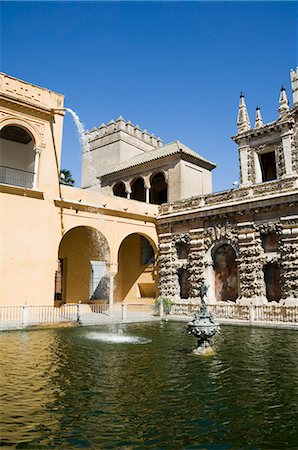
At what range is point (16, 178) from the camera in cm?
2009

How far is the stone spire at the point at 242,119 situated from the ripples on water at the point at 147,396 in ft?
59.0

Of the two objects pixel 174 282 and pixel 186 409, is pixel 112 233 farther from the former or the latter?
pixel 186 409

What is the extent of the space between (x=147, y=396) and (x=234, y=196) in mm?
15410

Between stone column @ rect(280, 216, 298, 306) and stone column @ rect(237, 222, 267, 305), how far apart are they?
1.14 m

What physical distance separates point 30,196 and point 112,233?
5439mm

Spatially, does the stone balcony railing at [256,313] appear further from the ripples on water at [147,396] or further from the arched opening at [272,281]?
the ripples on water at [147,396]

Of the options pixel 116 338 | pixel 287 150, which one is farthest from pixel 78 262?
pixel 287 150

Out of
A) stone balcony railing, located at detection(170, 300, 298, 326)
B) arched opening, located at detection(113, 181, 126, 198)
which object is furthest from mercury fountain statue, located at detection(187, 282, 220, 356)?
arched opening, located at detection(113, 181, 126, 198)

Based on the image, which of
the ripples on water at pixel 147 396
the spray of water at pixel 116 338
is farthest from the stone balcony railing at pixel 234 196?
the spray of water at pixel 116 338

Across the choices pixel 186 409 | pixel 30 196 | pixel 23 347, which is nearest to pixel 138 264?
pixel 30 196

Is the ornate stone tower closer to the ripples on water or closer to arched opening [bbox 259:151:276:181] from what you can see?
arched opening [bbox 259:151:276:181]

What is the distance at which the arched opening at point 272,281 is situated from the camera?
17547 millimetres

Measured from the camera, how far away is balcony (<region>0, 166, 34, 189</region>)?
19.5 meters

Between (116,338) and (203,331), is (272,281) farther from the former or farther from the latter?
(203,331)
